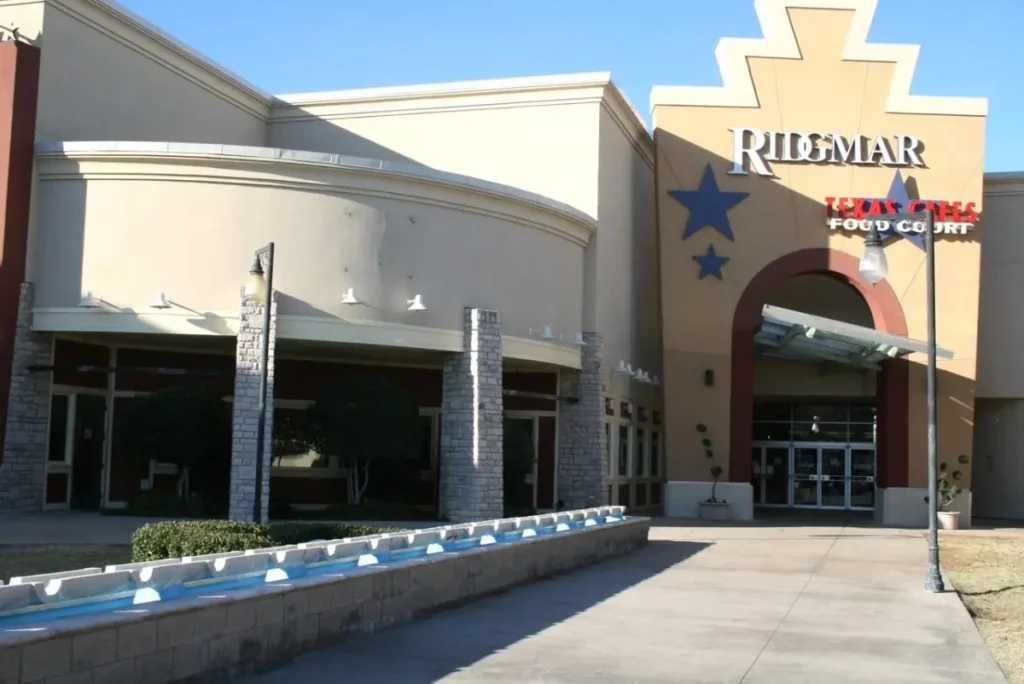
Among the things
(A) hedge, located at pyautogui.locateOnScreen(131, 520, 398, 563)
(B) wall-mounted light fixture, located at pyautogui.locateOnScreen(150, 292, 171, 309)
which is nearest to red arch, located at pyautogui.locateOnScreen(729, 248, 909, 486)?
(B) wall-mounted light fixture, located at pyautogui.locateOnScreen(150, 292, 171, 309)

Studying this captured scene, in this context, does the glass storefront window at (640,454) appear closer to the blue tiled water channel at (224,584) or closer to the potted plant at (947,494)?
the potted plant at (947,494)

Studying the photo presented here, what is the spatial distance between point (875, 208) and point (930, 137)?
8.54 feet

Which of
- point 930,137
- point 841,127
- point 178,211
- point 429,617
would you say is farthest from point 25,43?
point 930,137

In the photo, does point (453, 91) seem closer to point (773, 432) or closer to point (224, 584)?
point (773, 432)

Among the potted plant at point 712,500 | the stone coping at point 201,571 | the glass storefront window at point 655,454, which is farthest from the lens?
the glass storefront window at point 655,454

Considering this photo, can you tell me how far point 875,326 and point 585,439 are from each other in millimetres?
9577

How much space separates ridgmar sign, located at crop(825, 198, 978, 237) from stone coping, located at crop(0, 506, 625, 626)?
2088 centimetres

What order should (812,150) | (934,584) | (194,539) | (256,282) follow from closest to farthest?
(194,539) → (934,584) → (256,282) → (812,150)

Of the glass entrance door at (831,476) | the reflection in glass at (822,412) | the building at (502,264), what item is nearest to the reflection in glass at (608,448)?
the building at (502,264)

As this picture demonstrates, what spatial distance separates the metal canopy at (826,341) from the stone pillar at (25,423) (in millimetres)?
17326

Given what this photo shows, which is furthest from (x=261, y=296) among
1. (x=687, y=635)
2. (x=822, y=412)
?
(x=822, y=412)

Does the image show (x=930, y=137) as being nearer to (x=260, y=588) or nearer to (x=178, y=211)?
(x=178, y=211)

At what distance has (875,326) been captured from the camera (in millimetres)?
33469

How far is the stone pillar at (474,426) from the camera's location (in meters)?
25.1
